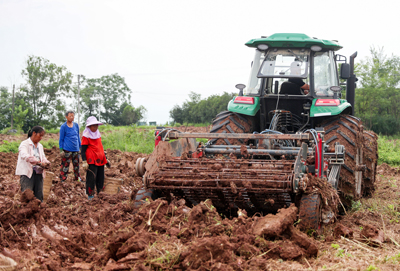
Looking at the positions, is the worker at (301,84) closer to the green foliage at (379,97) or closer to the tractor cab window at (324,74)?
the tractor cab window at (324,74)

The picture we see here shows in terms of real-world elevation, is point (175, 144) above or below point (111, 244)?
above

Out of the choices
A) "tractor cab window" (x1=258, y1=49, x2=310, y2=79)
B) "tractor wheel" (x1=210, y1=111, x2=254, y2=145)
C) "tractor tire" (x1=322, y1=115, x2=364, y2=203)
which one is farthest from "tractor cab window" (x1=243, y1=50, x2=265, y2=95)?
"tractor tire" (x1=322, y1=115, x2=364, y2=203)

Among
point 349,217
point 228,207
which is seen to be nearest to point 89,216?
point 228,207

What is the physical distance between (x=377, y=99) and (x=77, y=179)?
30005mm

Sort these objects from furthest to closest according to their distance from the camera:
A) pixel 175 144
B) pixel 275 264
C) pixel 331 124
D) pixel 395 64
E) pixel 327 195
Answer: pixel 395 64, pixel 331 124, pixel 175 144, pixel 327 195, pixel 275 264

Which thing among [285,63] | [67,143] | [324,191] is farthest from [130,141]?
[324,191]

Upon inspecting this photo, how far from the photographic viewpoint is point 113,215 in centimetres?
498

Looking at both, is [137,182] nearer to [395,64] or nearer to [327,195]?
[327,195]

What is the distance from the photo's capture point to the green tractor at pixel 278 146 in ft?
14.4

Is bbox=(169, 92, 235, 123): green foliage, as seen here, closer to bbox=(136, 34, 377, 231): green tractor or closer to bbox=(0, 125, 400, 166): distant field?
bbox=(0, 125, 400, 166): distant field

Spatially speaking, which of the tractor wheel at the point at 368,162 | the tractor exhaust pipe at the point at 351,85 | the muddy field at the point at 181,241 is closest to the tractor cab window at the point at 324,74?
the tractor wheel at the point at 368,162

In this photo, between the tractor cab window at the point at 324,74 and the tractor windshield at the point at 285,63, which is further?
the tractor cab window at the point at 324,74

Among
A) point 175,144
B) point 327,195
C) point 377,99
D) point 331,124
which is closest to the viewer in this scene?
point 327,195

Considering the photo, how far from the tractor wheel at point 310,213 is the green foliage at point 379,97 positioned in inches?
1182
